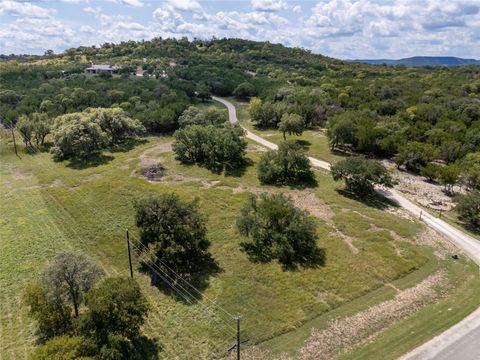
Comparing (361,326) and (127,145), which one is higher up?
(127,145)

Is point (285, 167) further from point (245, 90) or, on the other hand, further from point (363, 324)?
point (245, 90)

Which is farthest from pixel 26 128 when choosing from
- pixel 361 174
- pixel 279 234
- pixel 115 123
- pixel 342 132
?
pixel 361 174

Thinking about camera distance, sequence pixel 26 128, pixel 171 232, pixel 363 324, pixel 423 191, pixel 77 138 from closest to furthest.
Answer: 1. pixel 363 324
2. pixel 171 232
3. pixel 423 191
4. pixel 77 138
5. pixel 26 128

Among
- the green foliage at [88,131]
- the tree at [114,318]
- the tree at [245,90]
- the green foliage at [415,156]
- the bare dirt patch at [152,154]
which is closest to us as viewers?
the tree at [114,318]

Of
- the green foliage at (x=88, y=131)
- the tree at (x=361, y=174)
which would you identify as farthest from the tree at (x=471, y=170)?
the green foliage at (x=88, y=131)

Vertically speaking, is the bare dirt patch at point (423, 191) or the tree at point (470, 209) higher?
the tree at point (470, 209)

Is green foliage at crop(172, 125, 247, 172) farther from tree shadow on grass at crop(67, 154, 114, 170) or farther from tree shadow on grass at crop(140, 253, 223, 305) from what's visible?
tree shadow on grass at crop(140, 253, 223, 305)

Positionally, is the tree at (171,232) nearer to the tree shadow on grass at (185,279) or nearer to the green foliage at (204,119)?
the tree shadow on grass at (185,279)
